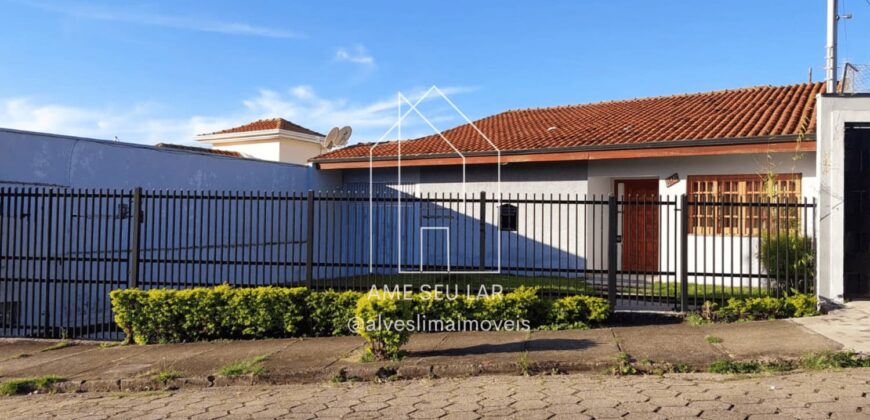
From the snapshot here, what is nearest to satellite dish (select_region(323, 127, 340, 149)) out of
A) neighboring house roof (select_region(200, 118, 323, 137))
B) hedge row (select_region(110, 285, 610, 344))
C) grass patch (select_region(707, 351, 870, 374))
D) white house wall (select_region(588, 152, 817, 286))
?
neighboring house roof (select_region(200, 118, 323, 137))

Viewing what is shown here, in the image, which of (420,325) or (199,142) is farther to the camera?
(199,142)

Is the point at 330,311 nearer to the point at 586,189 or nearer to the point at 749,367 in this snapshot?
the point at 749,367

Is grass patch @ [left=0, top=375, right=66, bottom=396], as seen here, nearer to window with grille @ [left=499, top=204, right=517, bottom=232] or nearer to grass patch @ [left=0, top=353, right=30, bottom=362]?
grass patch @ [left=0, top=353, right=30, bottom=362]

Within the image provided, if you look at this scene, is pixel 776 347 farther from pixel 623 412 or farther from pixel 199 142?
pixel 199 142

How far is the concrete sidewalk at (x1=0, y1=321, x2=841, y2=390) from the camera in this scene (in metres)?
6.33

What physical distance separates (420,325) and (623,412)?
359cm

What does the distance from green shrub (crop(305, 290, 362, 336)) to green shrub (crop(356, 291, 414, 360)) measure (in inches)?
62.3

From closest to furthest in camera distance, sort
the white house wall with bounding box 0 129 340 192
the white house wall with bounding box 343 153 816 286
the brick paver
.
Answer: the brick paver < the white house wall with bounding box 0 129 340 192 < the white house wall with bounding box 343 153 816 286

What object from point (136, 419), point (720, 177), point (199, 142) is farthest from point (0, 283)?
point (199, 142)

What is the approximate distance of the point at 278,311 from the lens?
27.0 ft

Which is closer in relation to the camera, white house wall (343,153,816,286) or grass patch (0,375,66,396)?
grass patch (0,375,66,396)

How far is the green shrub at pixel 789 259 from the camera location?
8.45 metres

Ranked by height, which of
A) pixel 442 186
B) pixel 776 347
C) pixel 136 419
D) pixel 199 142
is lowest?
pixel 136 419

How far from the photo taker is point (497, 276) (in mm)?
11602
